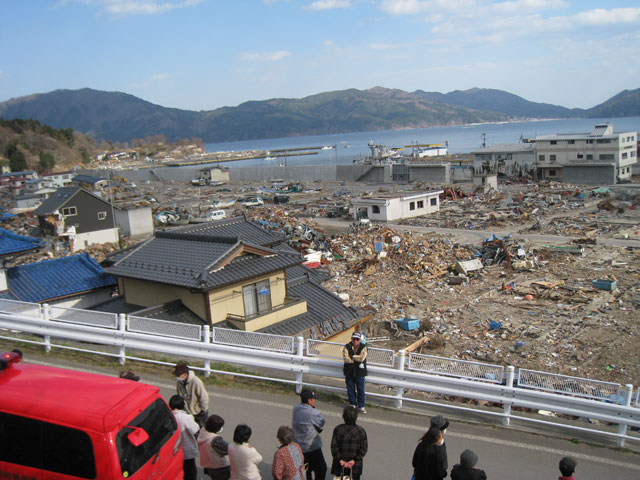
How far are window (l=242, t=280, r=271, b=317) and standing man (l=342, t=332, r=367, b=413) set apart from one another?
465cm

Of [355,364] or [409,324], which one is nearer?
[355,364]

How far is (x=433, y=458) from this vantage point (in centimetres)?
458

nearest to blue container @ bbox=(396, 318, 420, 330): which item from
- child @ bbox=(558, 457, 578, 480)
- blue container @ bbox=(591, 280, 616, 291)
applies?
blue container @ bbox=(591, 280, 616, 291)

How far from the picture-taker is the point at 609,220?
36.9 meters

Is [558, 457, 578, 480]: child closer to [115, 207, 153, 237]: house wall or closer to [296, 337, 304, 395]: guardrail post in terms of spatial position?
[296, 337, 304, 395]: guardrail post

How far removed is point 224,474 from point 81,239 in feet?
104

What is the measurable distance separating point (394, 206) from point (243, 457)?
125 feet

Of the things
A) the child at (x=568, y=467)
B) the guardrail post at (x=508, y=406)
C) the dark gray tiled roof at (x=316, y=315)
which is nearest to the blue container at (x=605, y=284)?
the dark gray tiled roof at (x=316, y=315)

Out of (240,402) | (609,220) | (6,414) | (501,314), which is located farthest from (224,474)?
(609,220)

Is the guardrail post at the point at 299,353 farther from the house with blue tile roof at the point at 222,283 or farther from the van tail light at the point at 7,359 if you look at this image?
the van tail light at the point at 7,359

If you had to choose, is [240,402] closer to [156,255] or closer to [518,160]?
[156,255]

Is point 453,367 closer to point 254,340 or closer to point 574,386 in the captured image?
point 574,386

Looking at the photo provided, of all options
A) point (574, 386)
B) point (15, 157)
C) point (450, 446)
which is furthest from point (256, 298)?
point (15, 157)

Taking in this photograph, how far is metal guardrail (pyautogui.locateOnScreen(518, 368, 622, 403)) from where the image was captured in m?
6.31
